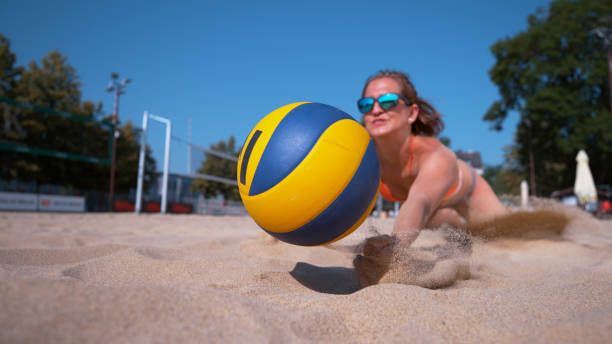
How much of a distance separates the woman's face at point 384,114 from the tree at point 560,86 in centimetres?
1928

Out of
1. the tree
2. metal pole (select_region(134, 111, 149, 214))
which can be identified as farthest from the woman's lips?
the tree

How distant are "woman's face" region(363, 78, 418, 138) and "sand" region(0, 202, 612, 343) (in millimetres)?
846

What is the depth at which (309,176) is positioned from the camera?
5.45 ft

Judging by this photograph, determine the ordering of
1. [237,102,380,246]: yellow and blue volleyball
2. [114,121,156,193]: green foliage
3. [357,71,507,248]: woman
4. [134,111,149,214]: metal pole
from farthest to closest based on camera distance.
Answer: [114,121,156,193]: green foliage, [134,111,149,214]: metal pole, [357,71,507,248]: woman, [237,102,380,246]: yellow and blue volleyball

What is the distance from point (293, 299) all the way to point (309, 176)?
0.52 m

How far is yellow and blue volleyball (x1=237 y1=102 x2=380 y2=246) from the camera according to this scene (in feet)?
5.48

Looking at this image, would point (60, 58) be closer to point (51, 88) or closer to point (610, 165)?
point (51, 88)

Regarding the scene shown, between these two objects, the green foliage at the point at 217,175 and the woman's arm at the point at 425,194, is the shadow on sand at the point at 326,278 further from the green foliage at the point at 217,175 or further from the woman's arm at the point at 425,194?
the green foliage at the point at 217,175

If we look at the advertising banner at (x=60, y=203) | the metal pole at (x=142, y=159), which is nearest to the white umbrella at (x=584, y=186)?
the metal pole at (x=142, y=159)

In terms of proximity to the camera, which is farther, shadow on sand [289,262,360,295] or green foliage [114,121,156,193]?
green foliage [114,121,156,193]

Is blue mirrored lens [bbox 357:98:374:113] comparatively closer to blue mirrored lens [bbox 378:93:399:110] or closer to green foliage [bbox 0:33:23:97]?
blue mirrored lens [bbox 378:93:399:110]

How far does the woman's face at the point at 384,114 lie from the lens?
2.73 metres

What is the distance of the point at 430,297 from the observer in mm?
1506

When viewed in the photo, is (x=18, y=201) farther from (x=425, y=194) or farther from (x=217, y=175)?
(x=217, y=175)
